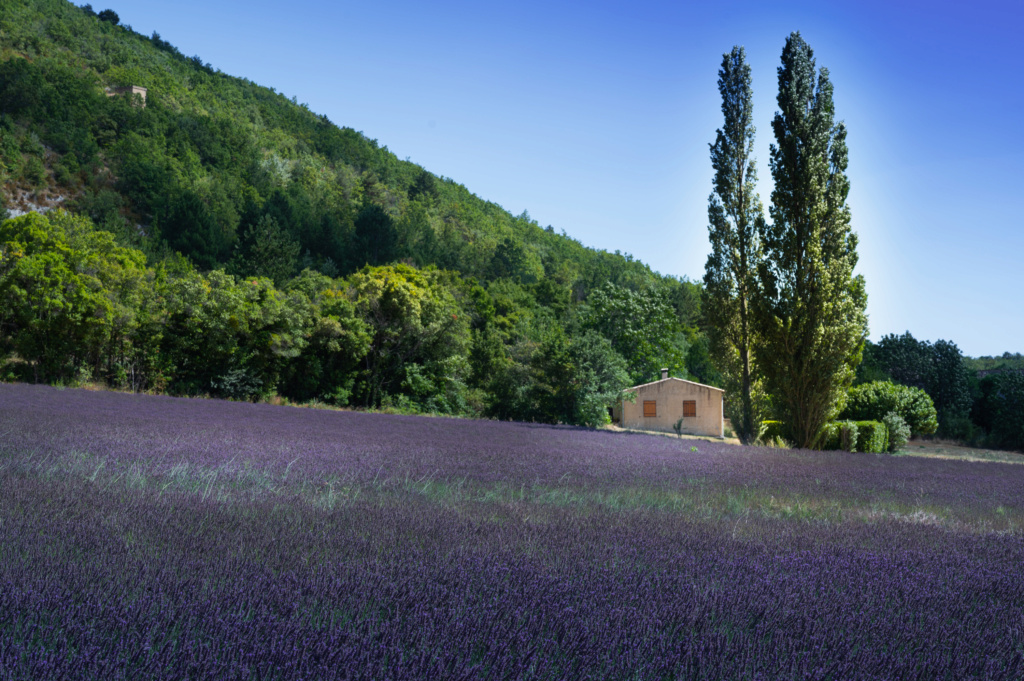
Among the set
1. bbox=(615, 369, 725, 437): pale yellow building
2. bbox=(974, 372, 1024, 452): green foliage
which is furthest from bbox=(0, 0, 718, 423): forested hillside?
bbox=(974, 372, 1024, 452): green foliage

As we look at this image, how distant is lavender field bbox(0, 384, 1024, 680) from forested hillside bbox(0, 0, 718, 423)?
1839 centimetres

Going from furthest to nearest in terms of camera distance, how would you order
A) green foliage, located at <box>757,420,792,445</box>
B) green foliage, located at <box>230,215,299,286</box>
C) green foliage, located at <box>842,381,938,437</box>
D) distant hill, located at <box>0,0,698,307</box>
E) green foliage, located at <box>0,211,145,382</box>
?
distant hill, located at <box>0,0,698,307</box>
green foliage, located at <box>230,215,299,286</box>
green foliage, located at <box>842,381,938,437</box>
green foliage, located at <box>0,211,145,382</box>
green foliage, located at <box>757,420,792,445</box>

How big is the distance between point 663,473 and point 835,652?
19.8 feet

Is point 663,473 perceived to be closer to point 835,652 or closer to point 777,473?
point 777,473

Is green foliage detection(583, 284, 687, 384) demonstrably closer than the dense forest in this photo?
No

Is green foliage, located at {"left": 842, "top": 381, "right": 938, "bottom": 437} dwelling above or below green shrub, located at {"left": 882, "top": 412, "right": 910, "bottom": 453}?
above

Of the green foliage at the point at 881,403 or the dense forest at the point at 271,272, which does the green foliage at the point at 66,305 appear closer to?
the dense forest at the point at 271,272

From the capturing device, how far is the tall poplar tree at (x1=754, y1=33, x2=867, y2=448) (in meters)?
16.0

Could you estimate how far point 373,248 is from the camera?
1924 inches

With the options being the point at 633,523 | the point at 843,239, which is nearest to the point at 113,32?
→ the point at 843,239

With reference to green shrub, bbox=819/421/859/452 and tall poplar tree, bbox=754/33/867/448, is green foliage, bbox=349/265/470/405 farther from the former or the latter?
green shrub, bbox=819/421/859/452

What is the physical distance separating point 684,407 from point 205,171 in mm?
44454

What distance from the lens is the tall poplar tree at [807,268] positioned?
1598 cm

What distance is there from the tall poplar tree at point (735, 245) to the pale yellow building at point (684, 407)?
14.4m
